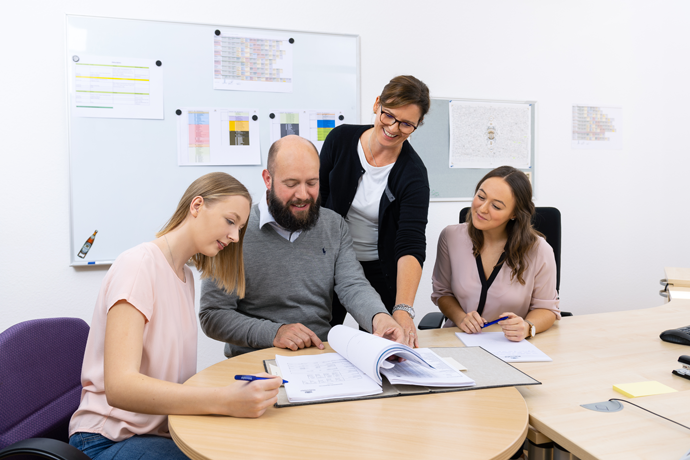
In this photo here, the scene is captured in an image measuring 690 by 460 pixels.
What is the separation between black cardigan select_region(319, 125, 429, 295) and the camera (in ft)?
5.74

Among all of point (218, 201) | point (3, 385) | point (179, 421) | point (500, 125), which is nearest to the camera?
point (179, 421)

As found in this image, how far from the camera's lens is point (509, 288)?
1714 mm

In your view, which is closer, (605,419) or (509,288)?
(605,419)

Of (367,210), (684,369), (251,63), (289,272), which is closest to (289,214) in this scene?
(289,272)

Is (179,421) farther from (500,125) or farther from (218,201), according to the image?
(500,125)

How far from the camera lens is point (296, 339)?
1.29 m

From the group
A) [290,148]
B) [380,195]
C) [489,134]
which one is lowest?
[380,195]

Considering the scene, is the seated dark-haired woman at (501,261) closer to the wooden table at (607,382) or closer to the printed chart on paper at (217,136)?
the wooden table at (607,382)

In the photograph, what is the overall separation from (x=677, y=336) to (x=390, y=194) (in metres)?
1.03

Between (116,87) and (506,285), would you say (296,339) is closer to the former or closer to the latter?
(506,285)

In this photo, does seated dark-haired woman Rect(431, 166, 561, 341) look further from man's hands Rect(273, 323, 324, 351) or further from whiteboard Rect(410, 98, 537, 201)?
whiteboard Rect(410, 98, 537, 201)

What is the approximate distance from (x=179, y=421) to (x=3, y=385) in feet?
1.51

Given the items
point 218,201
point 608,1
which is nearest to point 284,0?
point 218,201

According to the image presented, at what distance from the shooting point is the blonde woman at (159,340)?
0.91 m
